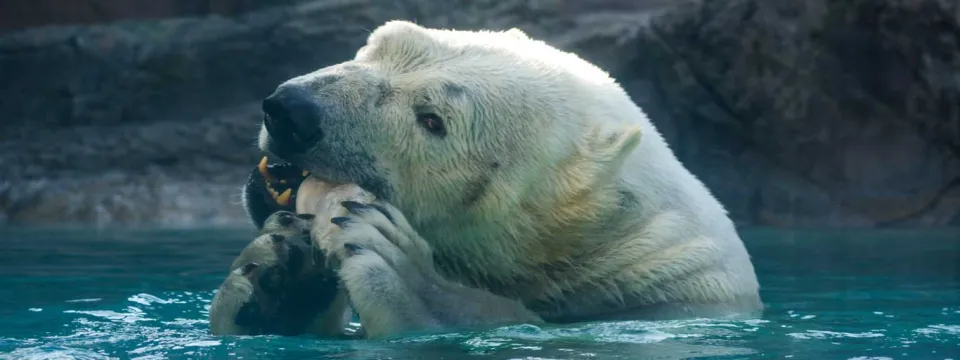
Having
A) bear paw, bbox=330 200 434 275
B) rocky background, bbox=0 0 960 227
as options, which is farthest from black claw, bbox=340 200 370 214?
rocky background, bbox=0 0 960 227

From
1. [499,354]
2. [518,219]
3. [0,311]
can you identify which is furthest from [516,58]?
[0,311]

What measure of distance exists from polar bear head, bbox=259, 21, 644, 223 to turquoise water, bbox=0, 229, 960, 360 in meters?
0.42

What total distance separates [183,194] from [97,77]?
234 cm

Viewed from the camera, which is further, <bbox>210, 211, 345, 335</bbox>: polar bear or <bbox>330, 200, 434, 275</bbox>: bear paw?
<bbox>210, 211, 345, 335</bbox>: polar bear

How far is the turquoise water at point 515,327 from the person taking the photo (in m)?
3.02

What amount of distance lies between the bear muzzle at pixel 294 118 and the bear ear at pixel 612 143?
0.78 meters

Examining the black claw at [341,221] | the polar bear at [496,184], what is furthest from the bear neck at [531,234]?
the black claw at [341,221]

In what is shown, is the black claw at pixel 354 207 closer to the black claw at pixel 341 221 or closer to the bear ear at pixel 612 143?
the black claw at pixel 341 221

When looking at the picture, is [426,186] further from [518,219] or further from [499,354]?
[499,354]

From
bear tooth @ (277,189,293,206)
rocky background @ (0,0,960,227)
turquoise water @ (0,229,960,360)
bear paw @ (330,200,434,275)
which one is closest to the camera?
turquoise water @ (0,229,960,360)

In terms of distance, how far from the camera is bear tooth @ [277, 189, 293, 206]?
361cm

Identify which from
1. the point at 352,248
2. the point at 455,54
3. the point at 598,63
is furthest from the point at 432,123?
the point at 598,63

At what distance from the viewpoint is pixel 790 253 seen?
798 centimetres

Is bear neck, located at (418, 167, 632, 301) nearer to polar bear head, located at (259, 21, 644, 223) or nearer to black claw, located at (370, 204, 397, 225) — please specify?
polar bear head, located at (259, 21, 644, 223)
